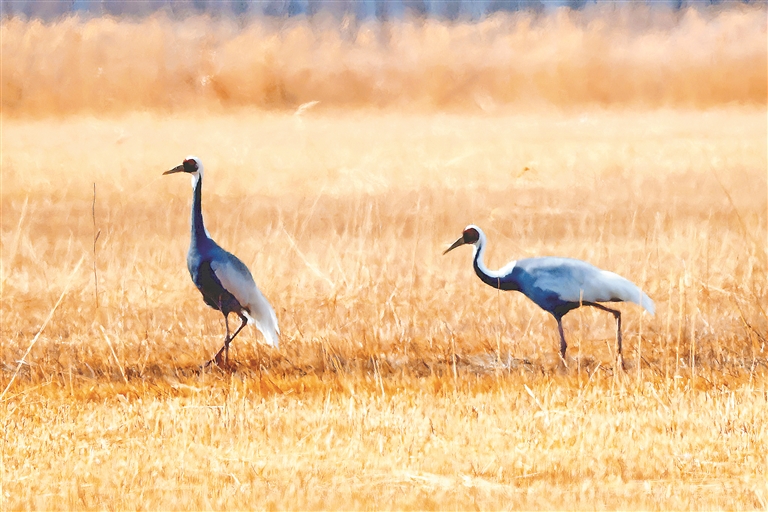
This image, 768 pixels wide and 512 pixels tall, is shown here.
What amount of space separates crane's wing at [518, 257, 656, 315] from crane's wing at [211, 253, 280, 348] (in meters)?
1.39

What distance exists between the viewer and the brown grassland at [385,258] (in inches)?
164

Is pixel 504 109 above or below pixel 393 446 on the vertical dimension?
above

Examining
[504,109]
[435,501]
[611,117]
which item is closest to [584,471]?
[435,501]

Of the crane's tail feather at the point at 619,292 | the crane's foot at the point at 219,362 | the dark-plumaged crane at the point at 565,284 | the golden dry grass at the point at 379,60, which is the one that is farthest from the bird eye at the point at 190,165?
the golden dry grass at the point at 379,60

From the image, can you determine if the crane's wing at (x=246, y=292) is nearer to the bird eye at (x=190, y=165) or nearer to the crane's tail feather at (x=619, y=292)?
the bird eye at (x=190, y=165)

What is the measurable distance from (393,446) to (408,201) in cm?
856

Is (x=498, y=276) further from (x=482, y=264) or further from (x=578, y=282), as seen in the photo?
(x=578, y=282)

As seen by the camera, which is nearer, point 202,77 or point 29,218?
point 29,218

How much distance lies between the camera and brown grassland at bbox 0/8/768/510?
4156mm

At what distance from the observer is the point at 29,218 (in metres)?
11.9

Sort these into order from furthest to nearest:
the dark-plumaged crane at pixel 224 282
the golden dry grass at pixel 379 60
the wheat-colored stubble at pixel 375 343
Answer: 1. the golden dry grass at pixel 379 60
2. the dark-plumaged crane at pixel 224 282
3. the wheat-colored stubble at pixel 375 343

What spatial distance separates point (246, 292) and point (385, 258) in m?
2.56

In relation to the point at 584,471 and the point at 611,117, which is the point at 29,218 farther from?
the point at 584,471

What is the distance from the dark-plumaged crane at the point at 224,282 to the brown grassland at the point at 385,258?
0.47 feet
